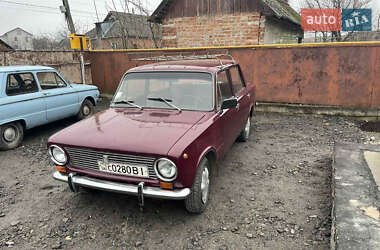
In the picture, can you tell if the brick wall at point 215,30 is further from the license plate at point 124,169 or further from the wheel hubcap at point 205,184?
the license plate at point 124,169

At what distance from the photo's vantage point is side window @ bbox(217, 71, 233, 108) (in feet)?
13.1

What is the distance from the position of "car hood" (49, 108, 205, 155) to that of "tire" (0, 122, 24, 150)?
3.01m

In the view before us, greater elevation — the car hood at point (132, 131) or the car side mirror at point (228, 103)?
the car side mirror at point (228, 103)

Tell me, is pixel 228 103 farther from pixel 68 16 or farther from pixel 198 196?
pixel 68 16

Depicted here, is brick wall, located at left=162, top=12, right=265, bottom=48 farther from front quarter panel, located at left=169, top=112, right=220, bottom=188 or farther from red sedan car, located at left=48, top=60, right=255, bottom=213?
front quarter panel, located at left=169, top=112, right=220, bottom=188

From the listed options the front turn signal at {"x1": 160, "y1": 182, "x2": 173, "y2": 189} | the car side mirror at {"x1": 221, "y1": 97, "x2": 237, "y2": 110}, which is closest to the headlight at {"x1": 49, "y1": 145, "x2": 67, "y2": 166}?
the front turn signal at {"x1": 160, "y1": 182, "x2": 173, "y2": 189}

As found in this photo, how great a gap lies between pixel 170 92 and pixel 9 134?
4.02 m

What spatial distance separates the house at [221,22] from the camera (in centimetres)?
1031

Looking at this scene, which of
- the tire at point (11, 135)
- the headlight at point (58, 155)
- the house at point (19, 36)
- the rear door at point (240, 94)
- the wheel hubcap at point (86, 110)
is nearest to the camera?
the headlight at point (58, 155)

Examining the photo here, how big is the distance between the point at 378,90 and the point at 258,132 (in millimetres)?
3285

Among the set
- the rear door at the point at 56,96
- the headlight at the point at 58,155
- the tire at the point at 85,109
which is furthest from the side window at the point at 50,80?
the headlight at the point at 58,155

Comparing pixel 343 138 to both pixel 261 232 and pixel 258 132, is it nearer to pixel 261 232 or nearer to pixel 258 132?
pixel 258 132

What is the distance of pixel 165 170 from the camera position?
279 cm

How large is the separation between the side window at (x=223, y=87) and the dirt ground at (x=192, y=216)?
1.27 m
